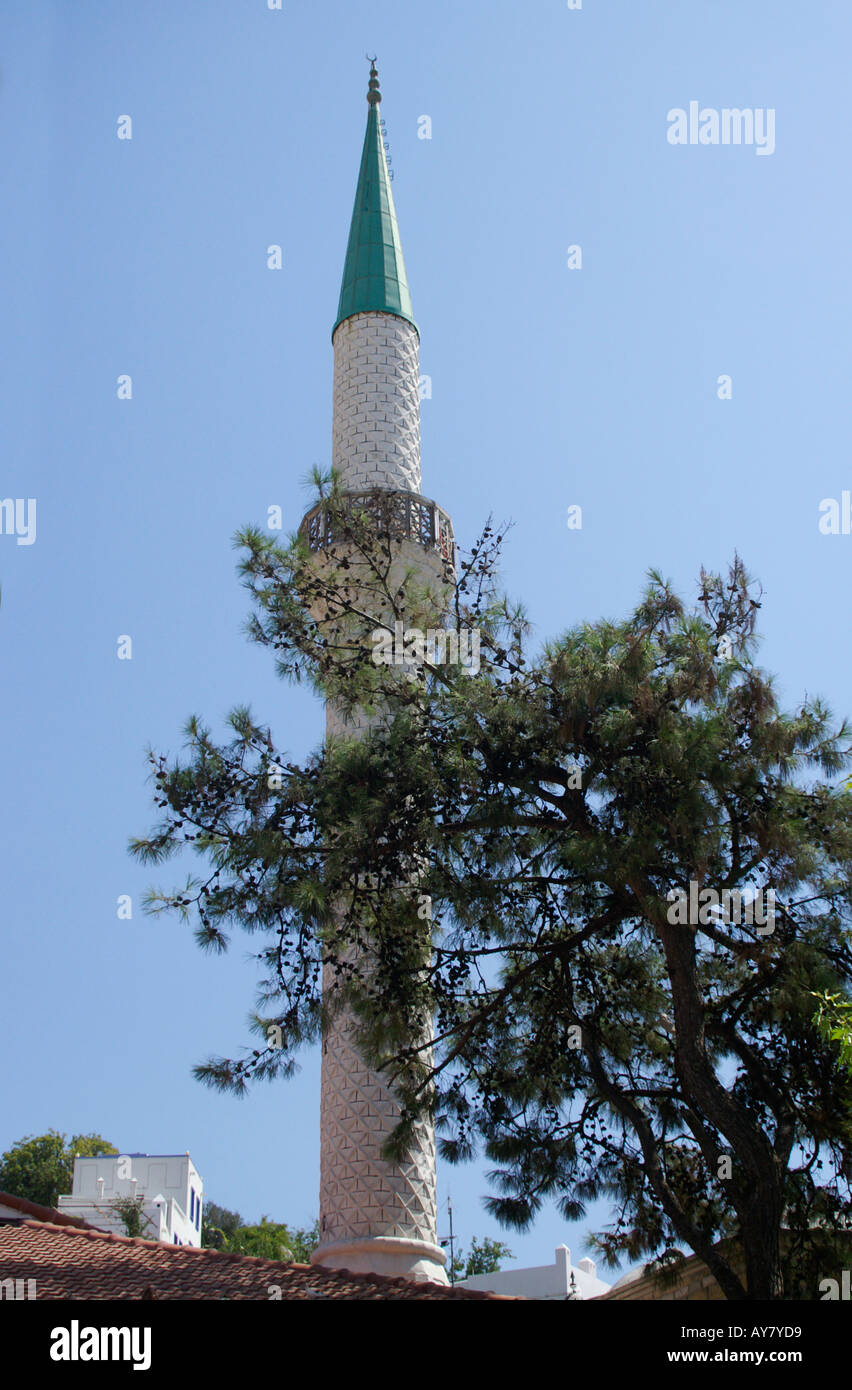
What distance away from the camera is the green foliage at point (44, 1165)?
34.0m

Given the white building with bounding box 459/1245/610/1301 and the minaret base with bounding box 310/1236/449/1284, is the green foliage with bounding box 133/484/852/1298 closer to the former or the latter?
the minaret base with bounding box 310/1236/449/1284

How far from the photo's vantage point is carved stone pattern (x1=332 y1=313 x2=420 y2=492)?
667 inches

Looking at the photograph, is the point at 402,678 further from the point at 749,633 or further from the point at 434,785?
the point at 749,633

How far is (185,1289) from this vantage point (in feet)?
32.9

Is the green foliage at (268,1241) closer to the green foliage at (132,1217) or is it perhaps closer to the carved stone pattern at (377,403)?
the green foliage at (132,1217)

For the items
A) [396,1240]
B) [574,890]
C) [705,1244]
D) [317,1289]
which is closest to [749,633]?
[574,890]

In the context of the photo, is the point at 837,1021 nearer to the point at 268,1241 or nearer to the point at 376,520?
the point at 376,520

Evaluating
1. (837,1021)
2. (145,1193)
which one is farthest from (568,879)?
(145,1193)

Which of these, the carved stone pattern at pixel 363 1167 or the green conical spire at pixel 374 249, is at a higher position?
the green conical spire at pixel 374 249

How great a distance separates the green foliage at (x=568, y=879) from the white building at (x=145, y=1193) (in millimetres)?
16148

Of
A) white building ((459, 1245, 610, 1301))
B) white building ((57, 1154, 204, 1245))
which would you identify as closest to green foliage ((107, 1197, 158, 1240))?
white building ((57, 1154, 204, 1245))

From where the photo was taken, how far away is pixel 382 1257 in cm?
1283

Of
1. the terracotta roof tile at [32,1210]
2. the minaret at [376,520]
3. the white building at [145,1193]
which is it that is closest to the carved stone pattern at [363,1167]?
the minaret at [376,520]

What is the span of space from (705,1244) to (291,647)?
15.0 ft
